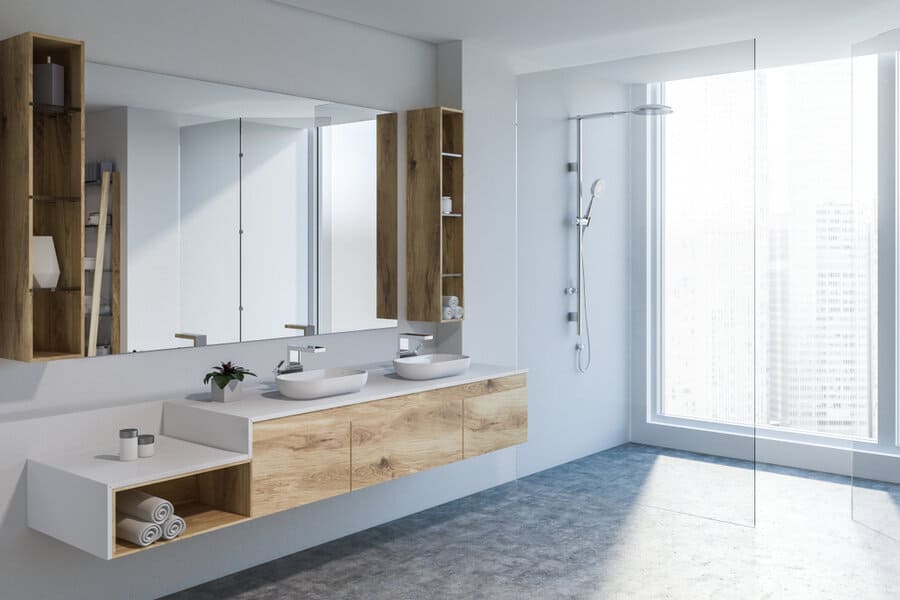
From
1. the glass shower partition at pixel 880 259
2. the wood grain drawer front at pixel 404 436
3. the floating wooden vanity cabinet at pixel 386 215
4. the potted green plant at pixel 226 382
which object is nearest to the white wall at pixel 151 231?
the potted green plant at pixel 226 382

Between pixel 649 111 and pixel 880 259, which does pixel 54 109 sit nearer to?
pixel 649 111

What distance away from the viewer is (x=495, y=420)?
4.31m

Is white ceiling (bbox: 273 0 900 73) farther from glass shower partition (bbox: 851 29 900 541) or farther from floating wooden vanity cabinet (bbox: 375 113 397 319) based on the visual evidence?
floating wooden vanity cabinet (bbox: 375 113 397 319)

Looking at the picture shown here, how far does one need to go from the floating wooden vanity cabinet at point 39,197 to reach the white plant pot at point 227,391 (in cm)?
60

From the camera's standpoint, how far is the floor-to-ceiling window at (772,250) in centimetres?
431

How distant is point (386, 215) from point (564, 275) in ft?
4.61

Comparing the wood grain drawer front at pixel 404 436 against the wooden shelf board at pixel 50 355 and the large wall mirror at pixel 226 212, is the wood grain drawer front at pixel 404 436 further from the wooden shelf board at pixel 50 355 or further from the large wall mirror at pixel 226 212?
the wooden shelf board at pixel 50 355

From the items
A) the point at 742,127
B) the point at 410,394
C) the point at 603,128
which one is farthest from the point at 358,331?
the point at 742,127

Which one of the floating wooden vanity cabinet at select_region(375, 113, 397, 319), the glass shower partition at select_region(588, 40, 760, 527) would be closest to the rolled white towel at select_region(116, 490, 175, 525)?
the floating wooden vanity cabinet at select_region(375, 113, 397, 319)

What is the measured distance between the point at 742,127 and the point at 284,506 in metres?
2.87

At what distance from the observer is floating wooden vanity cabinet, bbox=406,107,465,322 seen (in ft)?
14.4

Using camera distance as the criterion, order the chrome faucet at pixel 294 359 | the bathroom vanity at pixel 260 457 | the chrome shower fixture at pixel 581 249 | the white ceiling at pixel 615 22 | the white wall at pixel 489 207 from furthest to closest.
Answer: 1. the chrome shower fixture at pixel 581 249
2. the white wall at pixel 489 207
3. the white ceiling at pixel 615 22
4. the chrome faucet at pixel 294 359
5. the bathroom vanity at pixel 260 457

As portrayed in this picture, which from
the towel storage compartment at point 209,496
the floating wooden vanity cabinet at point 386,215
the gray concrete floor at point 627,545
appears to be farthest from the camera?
the floating wooden vanity cabinet at point 386,215

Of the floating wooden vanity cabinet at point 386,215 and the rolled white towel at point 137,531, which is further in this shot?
the floating wooden vanity cabinet at point 386,215
